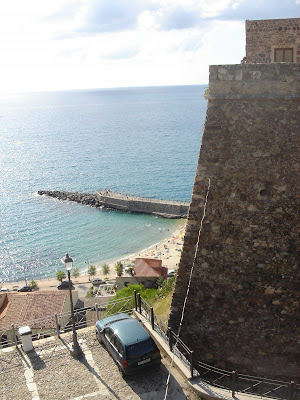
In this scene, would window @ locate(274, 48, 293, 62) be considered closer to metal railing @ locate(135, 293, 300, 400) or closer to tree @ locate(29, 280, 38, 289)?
metal railing @ locate(135, 293, 300, 400)

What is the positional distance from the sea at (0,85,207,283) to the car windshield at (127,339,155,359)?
3748 cm

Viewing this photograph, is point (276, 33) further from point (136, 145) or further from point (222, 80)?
point (136, 145)

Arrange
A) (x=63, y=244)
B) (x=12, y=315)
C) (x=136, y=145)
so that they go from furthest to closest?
(x=136, y=145) → (x=63, y=244) → (x=12, y=315)

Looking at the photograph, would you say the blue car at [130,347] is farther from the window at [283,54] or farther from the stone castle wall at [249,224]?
the window at [283,54]

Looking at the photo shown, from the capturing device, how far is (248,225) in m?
9.53

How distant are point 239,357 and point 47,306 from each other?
19.7m

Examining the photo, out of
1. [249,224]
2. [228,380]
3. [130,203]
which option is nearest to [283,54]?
[249,224]

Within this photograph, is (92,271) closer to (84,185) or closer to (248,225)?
(248,225)

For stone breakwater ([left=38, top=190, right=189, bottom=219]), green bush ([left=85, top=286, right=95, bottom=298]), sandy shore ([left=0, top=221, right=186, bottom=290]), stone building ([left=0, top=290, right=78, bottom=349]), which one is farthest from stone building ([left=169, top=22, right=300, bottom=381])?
stone breakwater ([left=38, top=190, right=189, bottom=219])

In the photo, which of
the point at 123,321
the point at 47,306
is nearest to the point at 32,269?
the point at 47,306

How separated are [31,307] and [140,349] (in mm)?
19071

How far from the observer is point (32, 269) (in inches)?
1838

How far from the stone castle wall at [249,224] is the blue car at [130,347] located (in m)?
1.31

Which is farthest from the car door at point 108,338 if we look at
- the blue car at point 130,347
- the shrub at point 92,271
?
the shrub at point 92,271
